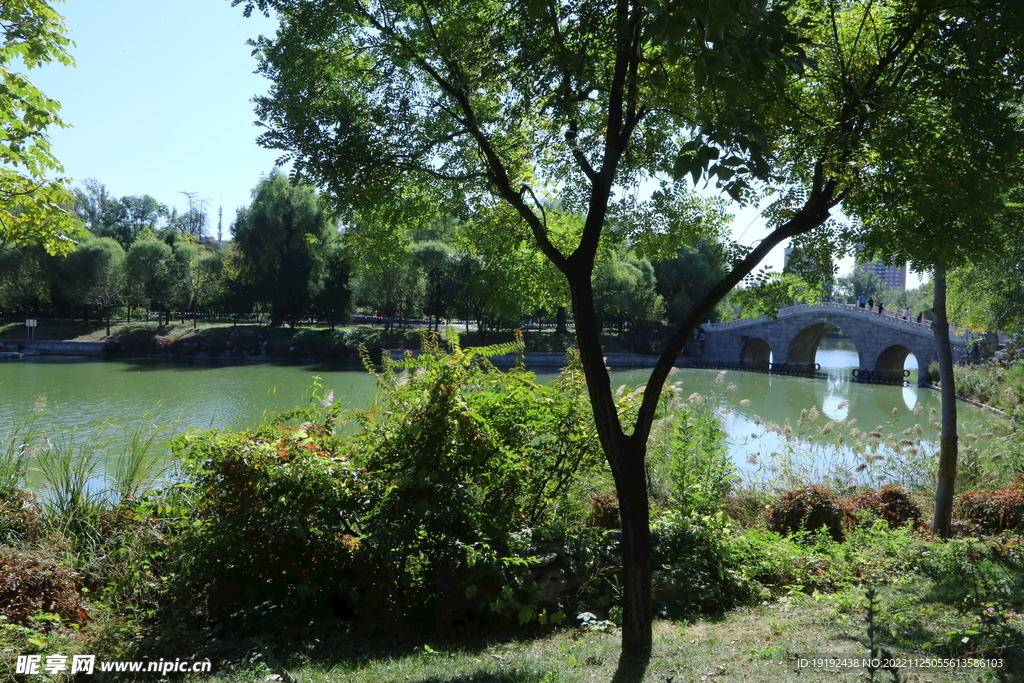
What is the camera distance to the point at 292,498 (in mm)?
3330

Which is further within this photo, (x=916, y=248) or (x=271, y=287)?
(x=271, y=287)

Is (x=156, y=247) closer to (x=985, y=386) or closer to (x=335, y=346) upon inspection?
(x=335, y=346)

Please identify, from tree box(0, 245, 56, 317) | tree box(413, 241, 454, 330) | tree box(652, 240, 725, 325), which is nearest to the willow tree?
tree box(413, 241, 454, 330)

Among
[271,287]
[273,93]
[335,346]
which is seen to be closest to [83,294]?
[271,287]

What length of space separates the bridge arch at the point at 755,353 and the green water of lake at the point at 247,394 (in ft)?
16.4

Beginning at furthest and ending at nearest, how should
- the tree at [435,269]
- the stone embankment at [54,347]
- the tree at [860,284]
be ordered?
the tree at [860,284]
the stone embankment at [54,347]
the tree at [435,269]

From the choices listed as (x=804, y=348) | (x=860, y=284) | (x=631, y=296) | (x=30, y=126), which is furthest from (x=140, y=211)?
(x=860, y=284)

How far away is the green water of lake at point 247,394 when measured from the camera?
13.8m

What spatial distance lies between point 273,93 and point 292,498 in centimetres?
224

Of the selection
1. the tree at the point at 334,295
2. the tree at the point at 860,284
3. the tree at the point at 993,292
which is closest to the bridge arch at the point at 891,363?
the tree at the point at 993,292

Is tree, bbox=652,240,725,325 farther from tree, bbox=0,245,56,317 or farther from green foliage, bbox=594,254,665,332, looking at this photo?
tree, bbox=0,245,56,317

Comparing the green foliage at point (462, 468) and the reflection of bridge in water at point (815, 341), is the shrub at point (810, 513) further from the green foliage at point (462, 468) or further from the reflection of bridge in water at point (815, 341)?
the reflection of bridge in water at point (815, 341)

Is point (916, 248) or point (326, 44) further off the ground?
point (326, 44)

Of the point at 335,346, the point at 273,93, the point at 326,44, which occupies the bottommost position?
the point at 335,346
